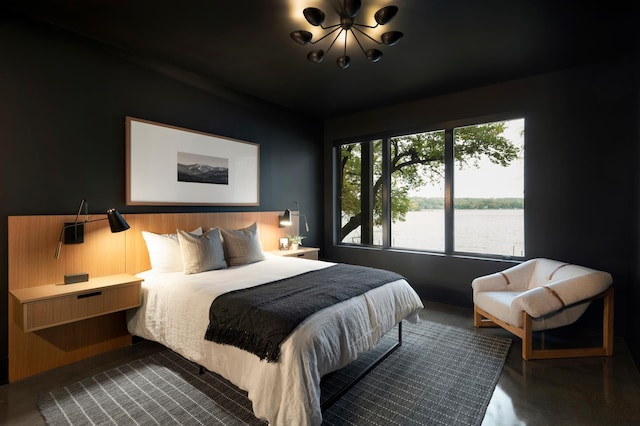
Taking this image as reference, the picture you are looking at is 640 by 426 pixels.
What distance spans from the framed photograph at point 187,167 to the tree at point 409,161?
171cm

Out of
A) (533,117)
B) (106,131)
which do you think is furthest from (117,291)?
(533,117)

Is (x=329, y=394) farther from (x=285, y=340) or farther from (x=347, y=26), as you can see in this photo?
(x=347, y=26)

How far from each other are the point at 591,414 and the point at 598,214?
84.8 inches

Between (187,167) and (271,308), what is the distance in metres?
2.27

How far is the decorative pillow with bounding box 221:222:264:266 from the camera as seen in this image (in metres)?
3.48

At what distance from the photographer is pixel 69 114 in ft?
9.16

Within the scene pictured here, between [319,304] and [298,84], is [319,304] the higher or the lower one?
the lower one

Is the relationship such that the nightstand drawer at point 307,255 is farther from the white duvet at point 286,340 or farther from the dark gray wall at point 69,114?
the dark gray wall at point 69,114

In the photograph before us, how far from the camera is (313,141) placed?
5.45 metres

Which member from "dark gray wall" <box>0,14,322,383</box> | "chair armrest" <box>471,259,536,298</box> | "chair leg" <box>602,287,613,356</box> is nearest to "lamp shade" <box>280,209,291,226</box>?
"dark gray wall" <box>0,14,322,383</box>

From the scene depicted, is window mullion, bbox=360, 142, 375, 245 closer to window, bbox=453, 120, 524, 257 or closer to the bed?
window, bbox=453, 120, 524, 257

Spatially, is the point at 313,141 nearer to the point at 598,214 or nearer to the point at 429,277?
the point at 429,277

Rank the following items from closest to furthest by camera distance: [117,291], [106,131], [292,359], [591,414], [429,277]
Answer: [292,359]
[591,414]
[117,291]
[106,131]
[429,277]

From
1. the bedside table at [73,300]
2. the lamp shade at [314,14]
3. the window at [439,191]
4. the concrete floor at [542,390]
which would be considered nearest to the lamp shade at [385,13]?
the lamp shade at [314,14]
